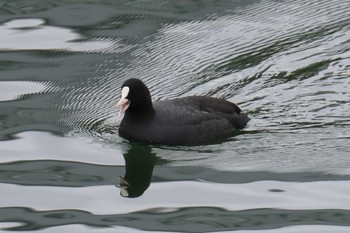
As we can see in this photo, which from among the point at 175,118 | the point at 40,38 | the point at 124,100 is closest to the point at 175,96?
the point at 175,118

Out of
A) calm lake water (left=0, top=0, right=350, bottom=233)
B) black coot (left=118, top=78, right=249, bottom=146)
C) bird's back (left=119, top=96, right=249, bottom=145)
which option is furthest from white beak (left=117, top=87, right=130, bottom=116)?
calm lake water (left=0, top=0, right=350, bottom=233)

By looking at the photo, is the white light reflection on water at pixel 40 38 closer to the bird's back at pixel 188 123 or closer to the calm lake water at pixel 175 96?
the calm lake water at pixel 175 96

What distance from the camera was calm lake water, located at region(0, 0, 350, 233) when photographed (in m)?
8.02

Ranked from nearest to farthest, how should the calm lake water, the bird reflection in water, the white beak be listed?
the calm lake water, the bird reflection in water, the white beak

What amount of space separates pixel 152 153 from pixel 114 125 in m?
0.66

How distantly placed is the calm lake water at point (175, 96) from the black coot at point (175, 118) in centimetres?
11

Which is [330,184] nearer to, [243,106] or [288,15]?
[243,106]

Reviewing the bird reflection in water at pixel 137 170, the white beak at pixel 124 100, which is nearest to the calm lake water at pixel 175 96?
the bird reflection in water at pixel 137 170

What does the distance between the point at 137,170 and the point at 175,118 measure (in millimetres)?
733

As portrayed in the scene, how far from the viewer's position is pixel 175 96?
10.3 m

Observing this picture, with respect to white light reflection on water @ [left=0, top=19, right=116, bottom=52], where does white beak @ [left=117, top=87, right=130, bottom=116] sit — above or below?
below

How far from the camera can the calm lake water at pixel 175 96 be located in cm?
802

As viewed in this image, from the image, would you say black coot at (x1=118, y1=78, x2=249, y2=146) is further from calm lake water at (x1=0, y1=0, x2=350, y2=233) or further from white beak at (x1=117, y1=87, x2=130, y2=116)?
calm lake water at (x1=0, y1=0, x2=350, y2=233)

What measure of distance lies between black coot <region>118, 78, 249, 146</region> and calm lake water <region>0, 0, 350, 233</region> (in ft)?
0.35
